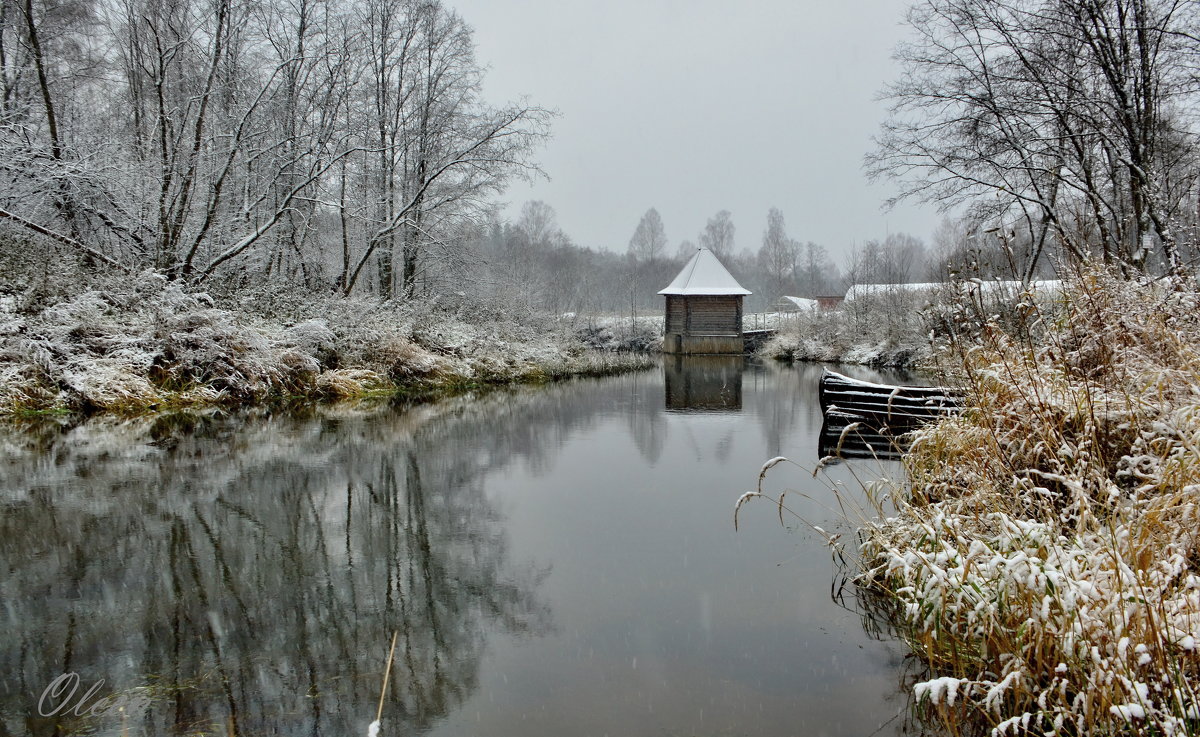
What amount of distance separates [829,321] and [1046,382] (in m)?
32.4

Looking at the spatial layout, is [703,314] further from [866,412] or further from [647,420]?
[866,412]

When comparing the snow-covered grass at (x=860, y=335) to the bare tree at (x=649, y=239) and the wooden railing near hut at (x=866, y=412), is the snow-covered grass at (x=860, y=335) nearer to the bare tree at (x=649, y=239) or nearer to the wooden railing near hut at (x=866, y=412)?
the wooden railing near hut at (x=866, y=412)

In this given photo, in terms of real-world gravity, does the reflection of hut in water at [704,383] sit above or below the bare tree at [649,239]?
below

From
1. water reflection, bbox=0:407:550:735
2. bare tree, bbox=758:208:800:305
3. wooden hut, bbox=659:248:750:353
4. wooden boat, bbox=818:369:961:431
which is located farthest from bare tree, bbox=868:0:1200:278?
bare tree, bbox=758:208:800:305

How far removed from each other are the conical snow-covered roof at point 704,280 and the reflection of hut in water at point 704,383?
420cm

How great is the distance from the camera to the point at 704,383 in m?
21.7

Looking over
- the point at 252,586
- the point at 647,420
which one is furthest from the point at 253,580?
the point at 647,420

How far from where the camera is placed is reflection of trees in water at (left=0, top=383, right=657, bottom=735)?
10.8 feet

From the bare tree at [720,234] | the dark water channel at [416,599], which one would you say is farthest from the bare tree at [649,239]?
the dark water channel at [416,599]

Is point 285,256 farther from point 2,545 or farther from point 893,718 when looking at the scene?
point 893,718

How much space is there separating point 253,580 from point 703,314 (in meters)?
35.4

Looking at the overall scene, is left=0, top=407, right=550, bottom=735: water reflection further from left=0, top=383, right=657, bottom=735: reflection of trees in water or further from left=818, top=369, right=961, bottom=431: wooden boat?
left=818, top=369, right=961, bottom=431: wooden boat

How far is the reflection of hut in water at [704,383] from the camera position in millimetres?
15960

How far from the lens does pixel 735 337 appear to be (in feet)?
125
